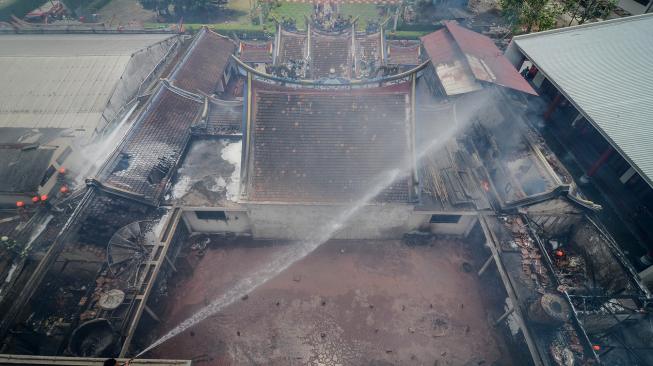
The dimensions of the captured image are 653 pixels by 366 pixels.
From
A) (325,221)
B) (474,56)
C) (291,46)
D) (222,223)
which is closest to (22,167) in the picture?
(222,223)

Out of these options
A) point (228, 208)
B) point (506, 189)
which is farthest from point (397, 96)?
point (228, 208)

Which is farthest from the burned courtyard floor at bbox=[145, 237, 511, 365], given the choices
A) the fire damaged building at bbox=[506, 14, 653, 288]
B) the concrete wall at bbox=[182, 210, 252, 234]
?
the fire damaged building at bbox=[506, 14, 653, 288]

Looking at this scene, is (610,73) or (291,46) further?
(291,46)

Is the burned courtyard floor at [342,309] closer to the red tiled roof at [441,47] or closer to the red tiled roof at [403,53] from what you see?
the red tiled roof at [441,47]

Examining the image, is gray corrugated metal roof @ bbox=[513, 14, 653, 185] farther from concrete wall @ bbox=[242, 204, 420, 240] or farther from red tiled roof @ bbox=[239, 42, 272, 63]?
red tiled roof @ bbox=[239, 42, 272, 63]

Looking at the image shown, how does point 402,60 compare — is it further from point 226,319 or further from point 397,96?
point 226,319

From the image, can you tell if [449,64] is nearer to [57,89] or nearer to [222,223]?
[222,223]
